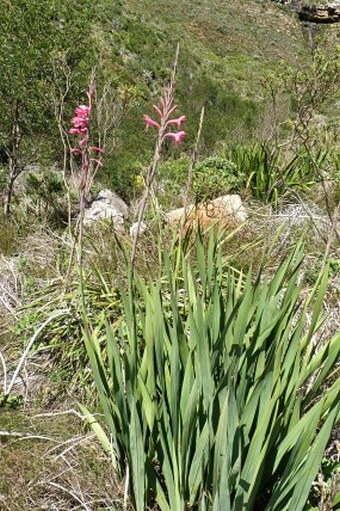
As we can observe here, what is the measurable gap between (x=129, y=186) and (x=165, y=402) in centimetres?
739

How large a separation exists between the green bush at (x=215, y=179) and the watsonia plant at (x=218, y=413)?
329cm

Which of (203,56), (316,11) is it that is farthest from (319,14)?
(203,56)

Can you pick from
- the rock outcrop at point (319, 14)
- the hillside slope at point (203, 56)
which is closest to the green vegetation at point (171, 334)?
the hillside slope at point (203, 56)

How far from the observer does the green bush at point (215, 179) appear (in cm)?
534

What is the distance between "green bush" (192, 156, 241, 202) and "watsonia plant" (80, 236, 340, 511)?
329cm

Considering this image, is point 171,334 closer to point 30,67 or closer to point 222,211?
point 222,211

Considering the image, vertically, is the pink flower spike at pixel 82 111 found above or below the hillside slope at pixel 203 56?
above

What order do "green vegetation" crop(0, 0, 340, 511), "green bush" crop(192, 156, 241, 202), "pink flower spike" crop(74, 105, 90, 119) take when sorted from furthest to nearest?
"green bush" crop(192, 156, 241, 202), "pink flower spike" crop(74, 105, 90, 119), "green vegetation" crop(0, 0, 340, 511)

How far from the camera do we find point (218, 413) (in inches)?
68.2

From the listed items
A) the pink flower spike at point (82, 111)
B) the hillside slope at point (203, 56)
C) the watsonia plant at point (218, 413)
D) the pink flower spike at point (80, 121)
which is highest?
the pink flower spike at point (82, 111)

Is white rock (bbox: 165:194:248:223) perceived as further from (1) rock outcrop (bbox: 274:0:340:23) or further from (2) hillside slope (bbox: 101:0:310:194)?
(1) rock outcrop (bbox: 274:0:340:23)

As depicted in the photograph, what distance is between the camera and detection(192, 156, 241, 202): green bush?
5.34 meters

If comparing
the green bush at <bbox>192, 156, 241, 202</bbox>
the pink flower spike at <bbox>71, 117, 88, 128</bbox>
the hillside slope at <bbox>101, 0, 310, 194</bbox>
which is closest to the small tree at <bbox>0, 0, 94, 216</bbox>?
the hillside slope at <bbox>101, 0, 310, 194</bbox>

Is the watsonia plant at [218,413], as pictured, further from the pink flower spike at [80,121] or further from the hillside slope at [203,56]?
the hillside slope at [203,56]
